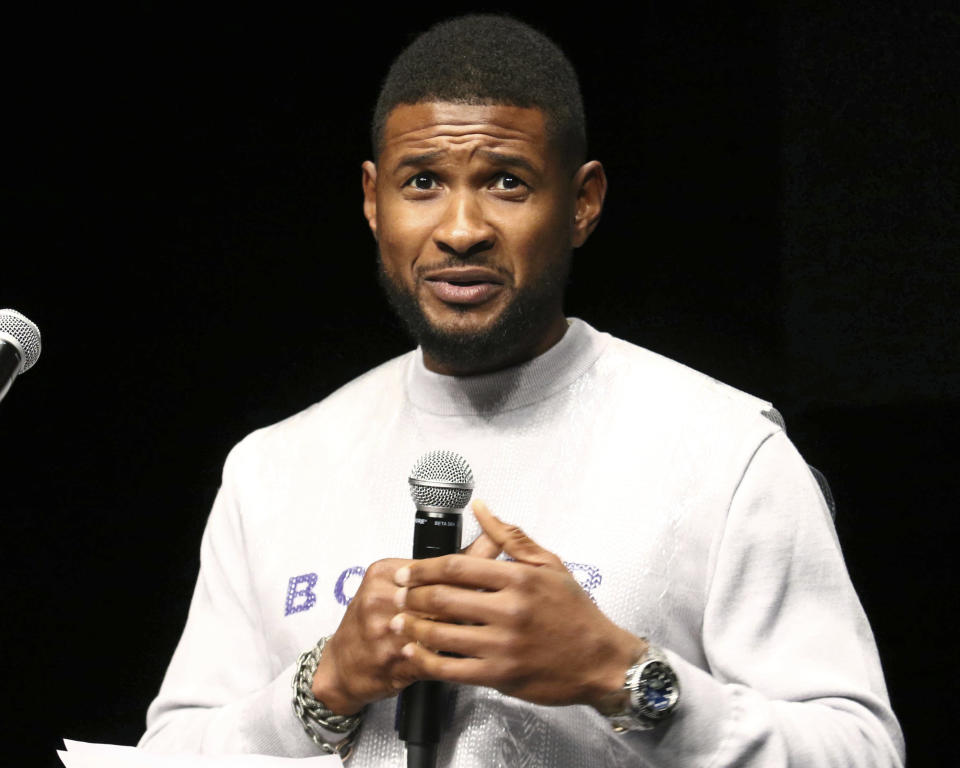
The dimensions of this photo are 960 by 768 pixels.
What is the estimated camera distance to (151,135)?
258 centimetres

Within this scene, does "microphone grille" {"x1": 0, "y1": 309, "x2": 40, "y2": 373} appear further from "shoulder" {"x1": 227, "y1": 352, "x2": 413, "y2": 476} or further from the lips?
"shoulder" {"x1": 227, "y1": 352, "x2": 413, "y2": 476}

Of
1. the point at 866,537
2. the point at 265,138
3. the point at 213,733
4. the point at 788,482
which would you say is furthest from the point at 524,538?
the point at 265,138

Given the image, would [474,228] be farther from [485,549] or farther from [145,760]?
[145,760]

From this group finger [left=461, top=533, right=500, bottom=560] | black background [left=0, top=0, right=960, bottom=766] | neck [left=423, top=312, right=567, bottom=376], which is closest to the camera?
finger [left=461, top=533, right=500, bottom=560]

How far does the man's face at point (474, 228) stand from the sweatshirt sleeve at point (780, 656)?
1.32 feet

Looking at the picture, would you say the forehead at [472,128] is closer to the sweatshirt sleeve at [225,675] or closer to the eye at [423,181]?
the eye at [423,181]

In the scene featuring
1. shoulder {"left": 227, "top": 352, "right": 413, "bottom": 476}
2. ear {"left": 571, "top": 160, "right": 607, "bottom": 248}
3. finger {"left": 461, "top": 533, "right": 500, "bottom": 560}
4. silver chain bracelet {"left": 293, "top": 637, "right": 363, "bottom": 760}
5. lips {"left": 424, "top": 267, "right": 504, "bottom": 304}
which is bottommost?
silver chain bracelet {"left": 293, "top": 637, "right": 363, "bottom": 760}

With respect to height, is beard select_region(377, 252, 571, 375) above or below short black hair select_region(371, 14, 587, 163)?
below

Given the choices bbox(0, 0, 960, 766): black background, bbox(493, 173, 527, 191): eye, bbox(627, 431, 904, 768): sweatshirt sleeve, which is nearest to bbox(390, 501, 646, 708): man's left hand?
bbox(627, 431, 904, 768): sweatshirt sleeve

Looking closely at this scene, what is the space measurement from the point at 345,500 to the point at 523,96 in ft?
2.13

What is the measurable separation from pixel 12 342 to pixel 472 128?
32.2 inches

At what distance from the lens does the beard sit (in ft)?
5.89

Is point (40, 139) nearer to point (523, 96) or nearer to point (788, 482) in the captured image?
point (523, 96)

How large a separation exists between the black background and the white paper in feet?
3.86
